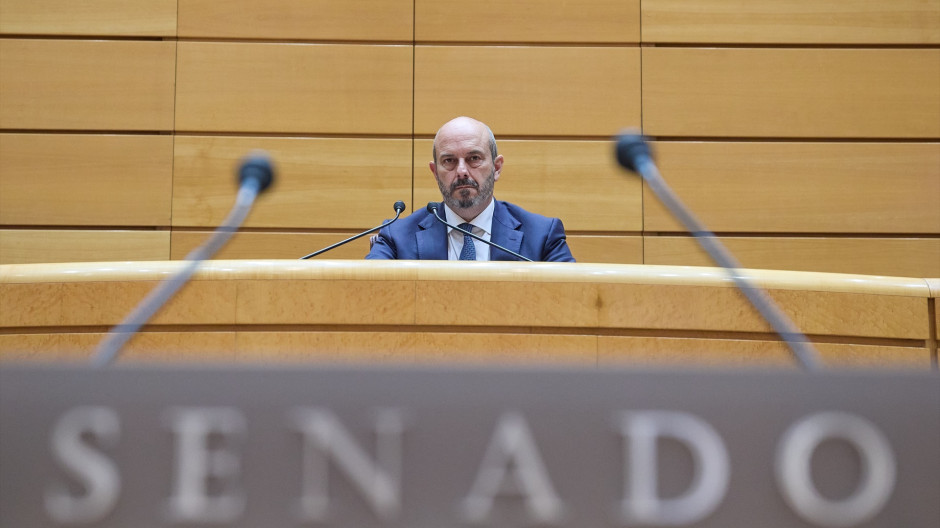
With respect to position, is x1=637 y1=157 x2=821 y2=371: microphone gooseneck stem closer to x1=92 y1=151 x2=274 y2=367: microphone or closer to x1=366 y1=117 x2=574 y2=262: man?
x1=92 y1=151 x2=274 y2=367: microphone

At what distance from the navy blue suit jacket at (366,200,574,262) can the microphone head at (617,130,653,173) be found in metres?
0.72

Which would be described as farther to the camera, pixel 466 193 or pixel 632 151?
pixel 466 193

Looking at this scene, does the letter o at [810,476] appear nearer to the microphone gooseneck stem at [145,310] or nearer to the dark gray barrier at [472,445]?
the dark gray barrier at [472,445]

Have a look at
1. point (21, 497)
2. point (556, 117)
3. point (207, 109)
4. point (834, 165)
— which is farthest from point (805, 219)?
point (21, 497)

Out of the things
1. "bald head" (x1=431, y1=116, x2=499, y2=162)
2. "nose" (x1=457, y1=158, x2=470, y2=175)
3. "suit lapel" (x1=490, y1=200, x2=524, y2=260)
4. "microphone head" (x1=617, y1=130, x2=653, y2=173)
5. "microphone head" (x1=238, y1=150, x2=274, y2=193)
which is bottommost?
"suit lapel" (x1=490, y1=200, x2=524, y2=260)

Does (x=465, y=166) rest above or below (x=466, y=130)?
below

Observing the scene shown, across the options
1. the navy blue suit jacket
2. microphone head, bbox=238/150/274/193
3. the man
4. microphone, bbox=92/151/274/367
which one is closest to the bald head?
the man

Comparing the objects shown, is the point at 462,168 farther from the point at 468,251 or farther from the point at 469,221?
the point at 468,251

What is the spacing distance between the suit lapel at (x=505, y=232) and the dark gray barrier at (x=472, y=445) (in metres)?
1.80

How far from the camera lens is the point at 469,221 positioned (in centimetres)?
264

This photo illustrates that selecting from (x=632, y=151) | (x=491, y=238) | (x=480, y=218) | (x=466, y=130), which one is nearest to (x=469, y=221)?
(x=480, y=218)

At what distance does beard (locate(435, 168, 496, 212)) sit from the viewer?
2572 mm

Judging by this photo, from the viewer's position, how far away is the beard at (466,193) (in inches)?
101

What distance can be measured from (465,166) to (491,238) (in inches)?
9.5
